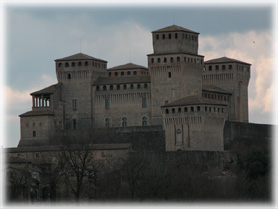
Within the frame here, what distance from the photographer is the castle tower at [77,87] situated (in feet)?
399

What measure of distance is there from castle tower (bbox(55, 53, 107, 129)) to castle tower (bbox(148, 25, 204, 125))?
6404 millimetres

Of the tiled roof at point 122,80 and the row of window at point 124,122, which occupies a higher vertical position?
the tiled roof at point 122,80

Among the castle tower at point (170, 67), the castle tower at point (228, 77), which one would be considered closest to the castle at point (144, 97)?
the castle tower at point (170, 67)

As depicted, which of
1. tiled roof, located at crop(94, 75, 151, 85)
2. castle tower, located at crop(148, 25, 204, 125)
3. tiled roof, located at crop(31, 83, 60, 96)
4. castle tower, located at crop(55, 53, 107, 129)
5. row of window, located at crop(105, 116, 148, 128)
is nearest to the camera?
castle tower, located at crop(148, 25, 204, 125)

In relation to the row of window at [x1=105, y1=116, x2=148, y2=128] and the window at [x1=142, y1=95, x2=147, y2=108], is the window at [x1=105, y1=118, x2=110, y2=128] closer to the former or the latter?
the row of window at [x1=105, y1=116, x2=148, y2=128]

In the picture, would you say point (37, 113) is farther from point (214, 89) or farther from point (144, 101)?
point (214, 89)

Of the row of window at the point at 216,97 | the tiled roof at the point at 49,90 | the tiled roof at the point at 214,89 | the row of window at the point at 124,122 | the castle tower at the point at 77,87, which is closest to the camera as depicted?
the row of window at the point at 124,122

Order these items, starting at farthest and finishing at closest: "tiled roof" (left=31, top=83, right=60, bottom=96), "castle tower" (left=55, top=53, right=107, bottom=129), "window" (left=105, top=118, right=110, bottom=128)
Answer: "castle tower" (left=55, top=53, right=107, bottom=129) < "tiled roof" (left=31, top=83, right=60, bottom=96) < "window" (left=105, top=118, right=110, bottom=128)

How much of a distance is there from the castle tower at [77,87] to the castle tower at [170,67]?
640 cm

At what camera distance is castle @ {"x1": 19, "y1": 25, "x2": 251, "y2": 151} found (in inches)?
4483

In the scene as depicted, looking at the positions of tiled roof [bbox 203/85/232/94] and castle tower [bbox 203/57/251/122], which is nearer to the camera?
tiled roof [bbox 203/85/232/94]

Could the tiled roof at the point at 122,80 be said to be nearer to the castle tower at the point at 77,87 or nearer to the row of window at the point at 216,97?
the castle tower at the point at 77,87

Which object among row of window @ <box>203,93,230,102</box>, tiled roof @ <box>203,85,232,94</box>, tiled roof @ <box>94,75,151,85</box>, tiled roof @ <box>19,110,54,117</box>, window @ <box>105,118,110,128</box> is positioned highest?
tiled roof @ <box>94,75,151,85</box>

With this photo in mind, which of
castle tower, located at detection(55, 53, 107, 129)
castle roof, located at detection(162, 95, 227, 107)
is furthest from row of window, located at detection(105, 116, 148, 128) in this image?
castle roof, located at detection(162, 95, 227, 107)
